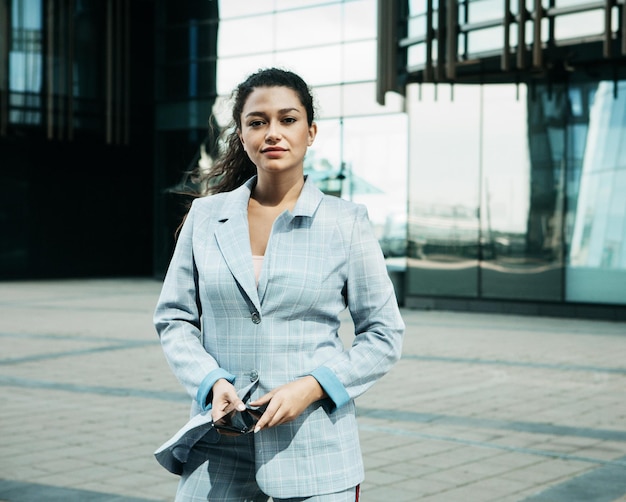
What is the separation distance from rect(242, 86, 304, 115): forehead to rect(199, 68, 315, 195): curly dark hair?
0.04 ft

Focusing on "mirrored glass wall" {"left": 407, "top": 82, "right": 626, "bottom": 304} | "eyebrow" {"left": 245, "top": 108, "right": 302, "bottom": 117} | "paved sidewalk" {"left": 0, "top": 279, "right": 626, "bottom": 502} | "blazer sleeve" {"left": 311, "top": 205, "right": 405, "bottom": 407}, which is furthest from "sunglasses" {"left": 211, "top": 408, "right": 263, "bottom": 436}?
"mirrored glass wall" {"left": 407, "top": 82, "right": 626, "bottom": 304}

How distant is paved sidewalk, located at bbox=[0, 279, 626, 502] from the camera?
17.0 ft

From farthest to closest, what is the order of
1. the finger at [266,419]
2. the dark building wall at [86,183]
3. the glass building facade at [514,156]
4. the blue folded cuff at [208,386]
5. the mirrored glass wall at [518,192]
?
the dark building wall at [86,183]
the mirrored glass wall at [518,192]
the glass building facade at [514,156]
the blue folded cuff at [208,386]
the finger at [266,419]

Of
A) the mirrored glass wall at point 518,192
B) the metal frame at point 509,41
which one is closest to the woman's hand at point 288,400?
the metal frame at point 509,41

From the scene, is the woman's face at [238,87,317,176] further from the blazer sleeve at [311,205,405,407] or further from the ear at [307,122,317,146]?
the blazer sleeve at [311,205,405,407]

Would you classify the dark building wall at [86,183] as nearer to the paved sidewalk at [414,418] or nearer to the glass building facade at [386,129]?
the glass building facade at [386,129]

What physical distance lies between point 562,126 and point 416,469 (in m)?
11.6

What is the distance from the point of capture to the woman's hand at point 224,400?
2.13 metres

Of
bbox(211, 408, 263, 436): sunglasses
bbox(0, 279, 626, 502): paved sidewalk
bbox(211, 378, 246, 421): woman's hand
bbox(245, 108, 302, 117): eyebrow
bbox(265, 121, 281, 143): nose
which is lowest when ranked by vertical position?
bbox(0, 279, 626, 502): paved sidewalk

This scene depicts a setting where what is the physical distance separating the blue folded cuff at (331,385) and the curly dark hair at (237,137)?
667 mm

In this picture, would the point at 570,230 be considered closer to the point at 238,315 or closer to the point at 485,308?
the point at 485,308

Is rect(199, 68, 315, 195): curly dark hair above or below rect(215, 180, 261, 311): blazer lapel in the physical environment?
above

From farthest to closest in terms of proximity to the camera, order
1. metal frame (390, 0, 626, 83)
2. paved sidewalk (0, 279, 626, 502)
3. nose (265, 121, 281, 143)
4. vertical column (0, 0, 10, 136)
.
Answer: vertical column (0, 0, 10, 136), metal frame (390, 0, 626, 83), paved sidewalk (0, 279, 626, 502), nose (265, 121, 281, 143)

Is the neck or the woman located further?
the neck
